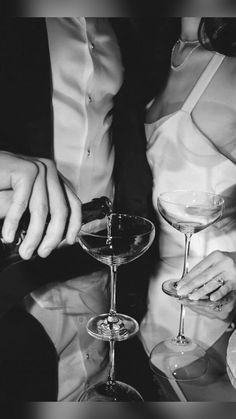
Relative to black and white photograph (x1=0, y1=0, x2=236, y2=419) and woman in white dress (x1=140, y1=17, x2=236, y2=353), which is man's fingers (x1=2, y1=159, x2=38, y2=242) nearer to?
black and white photograph (x1=0, y1=0, x2=236, y2=419)

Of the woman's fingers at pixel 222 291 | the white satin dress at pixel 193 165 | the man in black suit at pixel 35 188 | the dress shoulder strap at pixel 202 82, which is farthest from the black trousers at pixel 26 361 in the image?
the dress shoulder strap at pixel 202 82

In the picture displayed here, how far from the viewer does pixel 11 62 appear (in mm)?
1429

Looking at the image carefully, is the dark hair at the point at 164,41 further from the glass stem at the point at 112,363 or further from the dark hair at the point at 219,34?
the glass stem at the point at 112,363

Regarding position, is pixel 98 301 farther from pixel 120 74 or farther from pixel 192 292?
pixel 120 74

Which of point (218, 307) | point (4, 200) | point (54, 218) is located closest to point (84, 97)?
point (4, 200)

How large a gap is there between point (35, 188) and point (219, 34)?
3.24ft

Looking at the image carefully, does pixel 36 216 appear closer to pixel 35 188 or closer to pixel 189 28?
pixel 35 188

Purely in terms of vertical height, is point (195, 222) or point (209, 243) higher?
point (195, 222)

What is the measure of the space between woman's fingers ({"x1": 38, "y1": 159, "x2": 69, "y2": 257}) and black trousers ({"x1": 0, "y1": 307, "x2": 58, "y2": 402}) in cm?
12

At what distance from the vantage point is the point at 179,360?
27.8 inches

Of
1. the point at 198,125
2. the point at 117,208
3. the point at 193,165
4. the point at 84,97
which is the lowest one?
the point at 117,208

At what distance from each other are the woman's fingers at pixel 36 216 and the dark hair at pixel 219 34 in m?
0.84

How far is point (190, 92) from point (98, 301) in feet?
3.00

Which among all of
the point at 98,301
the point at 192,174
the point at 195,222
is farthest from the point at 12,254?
the point at 192,174
